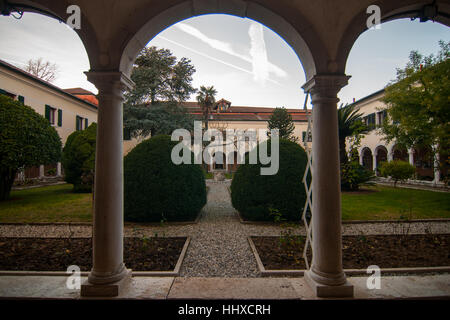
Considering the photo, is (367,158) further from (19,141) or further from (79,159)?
(19,141)

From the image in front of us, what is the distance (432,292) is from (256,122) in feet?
110

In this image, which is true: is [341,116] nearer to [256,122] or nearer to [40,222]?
[40,222]

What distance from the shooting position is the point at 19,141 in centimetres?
908

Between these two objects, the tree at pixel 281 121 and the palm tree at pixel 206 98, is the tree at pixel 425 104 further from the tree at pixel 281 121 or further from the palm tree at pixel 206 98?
the palm tree at pixel 206 98

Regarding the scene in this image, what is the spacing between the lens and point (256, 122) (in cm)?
3553

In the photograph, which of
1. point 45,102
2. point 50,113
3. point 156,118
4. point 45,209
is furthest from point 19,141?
point 156,118

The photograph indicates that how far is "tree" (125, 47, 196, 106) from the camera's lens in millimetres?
22203

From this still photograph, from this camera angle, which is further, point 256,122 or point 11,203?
point 256,122

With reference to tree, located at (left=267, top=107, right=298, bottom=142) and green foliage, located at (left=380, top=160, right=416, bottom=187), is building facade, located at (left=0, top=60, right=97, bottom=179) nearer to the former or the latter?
green foliage, located at (left=380, top=160, right=416, bottom=187)

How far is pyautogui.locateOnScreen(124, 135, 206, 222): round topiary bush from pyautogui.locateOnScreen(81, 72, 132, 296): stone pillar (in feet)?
11.6

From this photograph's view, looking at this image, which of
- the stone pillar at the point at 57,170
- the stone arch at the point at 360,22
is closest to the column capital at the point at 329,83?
the stone arch at the point at 360,22

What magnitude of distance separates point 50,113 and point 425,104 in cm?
2415

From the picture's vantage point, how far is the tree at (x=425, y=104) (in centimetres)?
773
